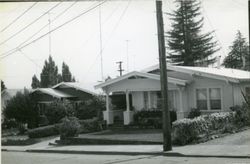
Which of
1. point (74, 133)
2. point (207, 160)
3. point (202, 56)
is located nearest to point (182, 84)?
point (74, 133)

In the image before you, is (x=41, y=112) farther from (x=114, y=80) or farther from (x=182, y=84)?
(x=182, y=84)

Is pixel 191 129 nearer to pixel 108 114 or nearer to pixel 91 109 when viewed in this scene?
pixel 108 114

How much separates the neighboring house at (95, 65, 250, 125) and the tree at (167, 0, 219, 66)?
28.5m

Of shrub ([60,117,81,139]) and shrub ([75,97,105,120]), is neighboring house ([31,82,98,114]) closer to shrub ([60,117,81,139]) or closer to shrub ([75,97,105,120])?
shrub ([75,97,105,120])

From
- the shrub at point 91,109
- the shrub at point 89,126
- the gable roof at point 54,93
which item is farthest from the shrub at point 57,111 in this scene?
the gable roof at point 54,93

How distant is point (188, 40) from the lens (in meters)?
55.6

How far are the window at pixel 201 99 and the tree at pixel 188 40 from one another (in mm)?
29819

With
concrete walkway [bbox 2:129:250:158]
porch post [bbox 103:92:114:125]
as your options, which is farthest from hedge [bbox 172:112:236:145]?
porch post [bbox 103:92:114:125]

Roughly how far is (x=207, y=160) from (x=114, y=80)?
45.1 feet

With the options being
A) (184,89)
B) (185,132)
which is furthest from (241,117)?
(185,132)

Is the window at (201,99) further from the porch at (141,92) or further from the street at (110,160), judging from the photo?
the street at (110,160)

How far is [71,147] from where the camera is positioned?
20.9m

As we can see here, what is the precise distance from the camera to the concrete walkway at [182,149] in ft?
51.1

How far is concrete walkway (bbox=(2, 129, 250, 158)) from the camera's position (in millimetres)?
15562
